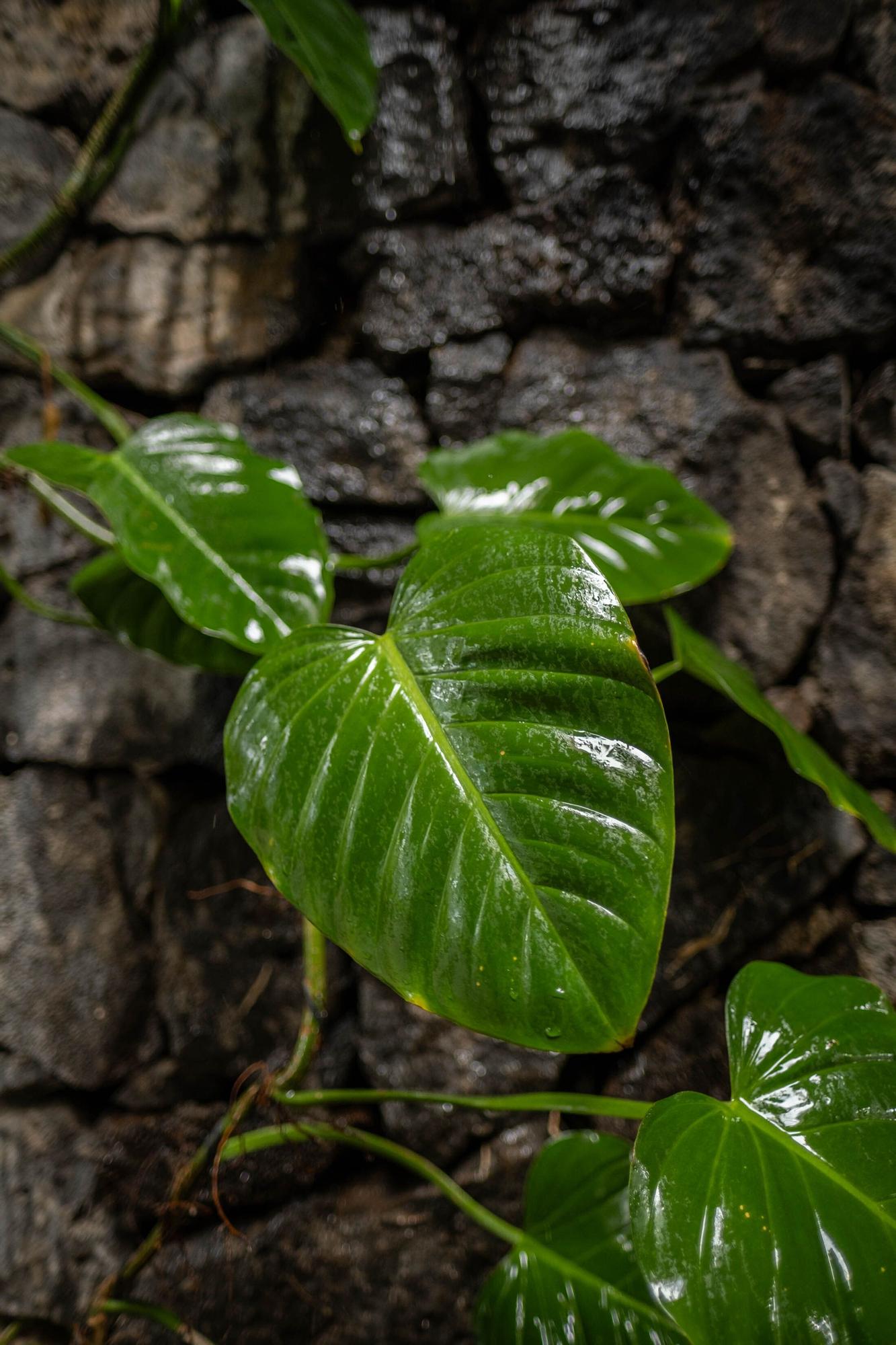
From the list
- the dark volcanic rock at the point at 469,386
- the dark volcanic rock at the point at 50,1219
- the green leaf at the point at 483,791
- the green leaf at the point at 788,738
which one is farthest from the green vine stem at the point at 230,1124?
the dark volcanic rock at the point at 469,386

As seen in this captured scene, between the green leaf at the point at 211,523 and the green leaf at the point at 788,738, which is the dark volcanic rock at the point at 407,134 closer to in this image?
the green leaf at the point at 211,523

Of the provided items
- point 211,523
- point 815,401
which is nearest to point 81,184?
point 211,523

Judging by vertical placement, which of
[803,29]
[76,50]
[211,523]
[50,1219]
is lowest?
[50,1219]

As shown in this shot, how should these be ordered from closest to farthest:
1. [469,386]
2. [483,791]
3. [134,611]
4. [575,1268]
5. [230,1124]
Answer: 1. [483,791]
2. [575,1268]
3. [230,1124]
4. [134,611]
5. [469,386]

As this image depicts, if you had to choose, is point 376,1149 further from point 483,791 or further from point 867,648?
point 867,648

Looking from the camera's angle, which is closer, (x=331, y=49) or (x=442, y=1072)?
(x=331, y=49)

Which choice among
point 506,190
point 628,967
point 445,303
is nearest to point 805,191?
point 506,190

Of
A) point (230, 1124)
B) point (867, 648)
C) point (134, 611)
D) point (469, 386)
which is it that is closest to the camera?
point (230, 1124)
